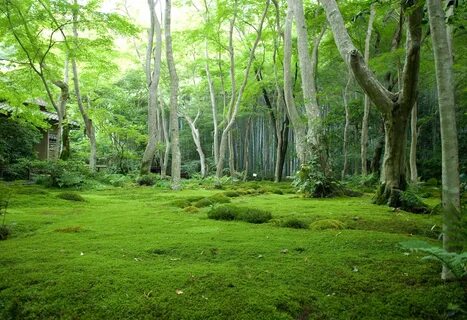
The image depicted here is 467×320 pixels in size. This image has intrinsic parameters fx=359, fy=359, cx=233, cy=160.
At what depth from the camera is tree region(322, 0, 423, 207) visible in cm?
523

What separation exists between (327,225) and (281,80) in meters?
14.0

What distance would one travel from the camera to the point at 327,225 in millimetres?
4637

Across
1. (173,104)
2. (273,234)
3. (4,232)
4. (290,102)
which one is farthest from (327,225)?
(173,104)

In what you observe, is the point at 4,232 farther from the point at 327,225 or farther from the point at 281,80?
the point at 281,80

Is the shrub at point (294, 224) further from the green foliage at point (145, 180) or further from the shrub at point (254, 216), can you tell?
the green foliage at point (145, 180)

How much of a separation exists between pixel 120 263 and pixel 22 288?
0.73 meters

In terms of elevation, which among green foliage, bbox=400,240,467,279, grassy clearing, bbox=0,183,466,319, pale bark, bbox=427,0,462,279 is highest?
pale bark, bbox=427,0,462,279

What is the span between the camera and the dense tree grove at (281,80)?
17.7 ft

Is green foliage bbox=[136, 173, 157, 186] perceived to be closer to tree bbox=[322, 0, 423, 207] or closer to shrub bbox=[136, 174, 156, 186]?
shrub bbox=[136, 174, 156, 186]

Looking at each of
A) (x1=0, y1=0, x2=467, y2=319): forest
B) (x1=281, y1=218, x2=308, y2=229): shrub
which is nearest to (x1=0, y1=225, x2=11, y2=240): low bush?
Result: (x1=0, y1=0, x2=467, y2=319): forest

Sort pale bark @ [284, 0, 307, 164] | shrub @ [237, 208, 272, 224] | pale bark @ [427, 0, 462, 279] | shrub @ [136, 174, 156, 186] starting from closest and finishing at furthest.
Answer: pale bark @ [427, 0, 462, 279] < shrub @ [237, 208, 272, 224] < pale bark @ [284, 0, 307, 164] < shrub @ [136, 174, 156, 186]

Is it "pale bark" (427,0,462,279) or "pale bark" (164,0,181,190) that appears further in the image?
"pale bark" (164,0,181,190)

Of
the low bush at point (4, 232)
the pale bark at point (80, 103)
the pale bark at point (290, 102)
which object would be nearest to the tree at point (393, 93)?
the pale bark at point (290, 102)

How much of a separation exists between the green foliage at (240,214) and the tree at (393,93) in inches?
96.5
